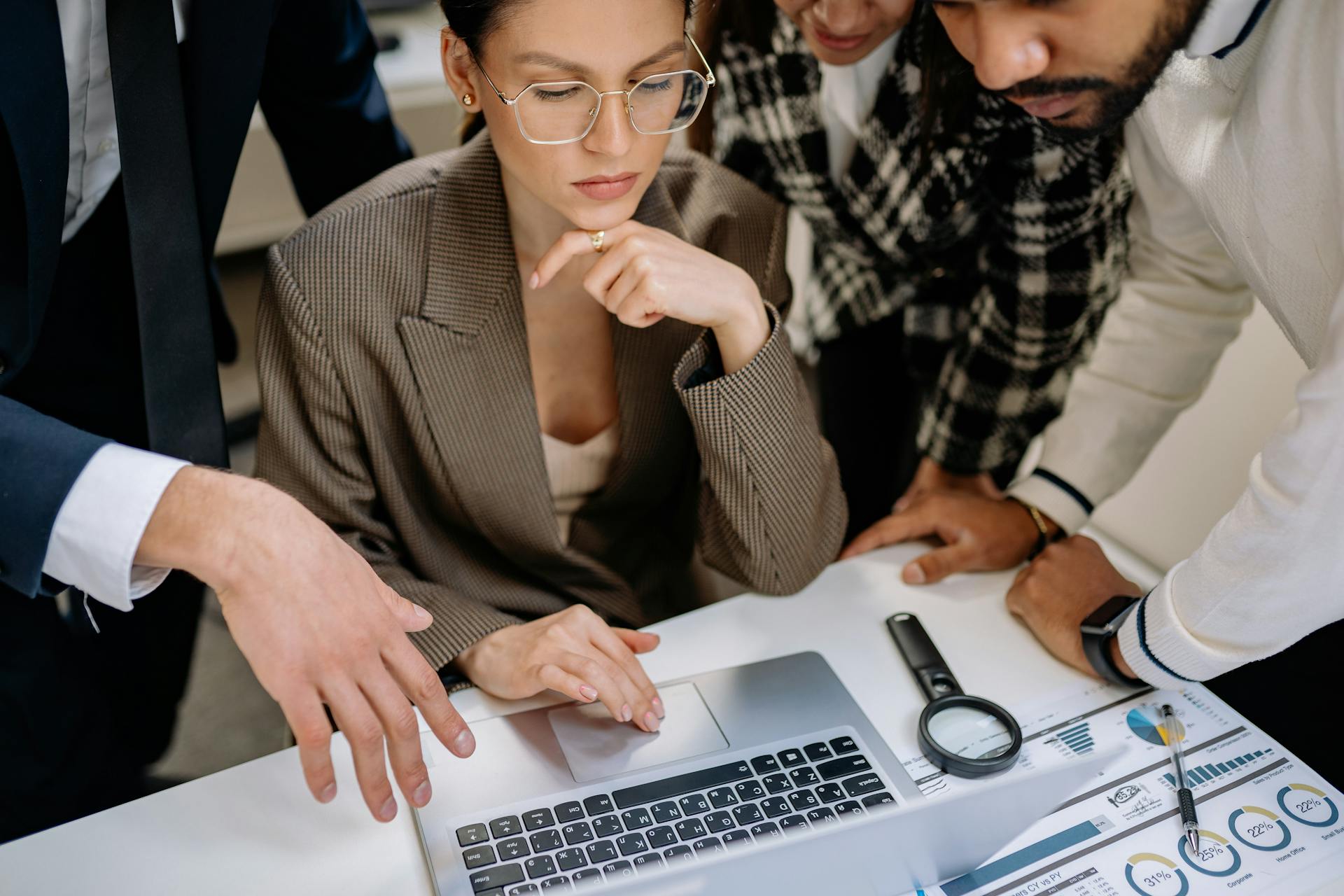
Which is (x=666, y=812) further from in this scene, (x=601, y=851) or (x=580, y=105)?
(x=580, y=105)

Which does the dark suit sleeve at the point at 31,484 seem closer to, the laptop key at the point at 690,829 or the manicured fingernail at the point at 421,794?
the manicured fingernail at the point at 421,794

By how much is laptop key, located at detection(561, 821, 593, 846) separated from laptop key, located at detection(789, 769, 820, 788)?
18cm

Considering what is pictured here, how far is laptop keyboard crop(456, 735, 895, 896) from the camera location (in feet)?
2.68

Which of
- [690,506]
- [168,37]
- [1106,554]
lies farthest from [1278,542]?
[168,37]

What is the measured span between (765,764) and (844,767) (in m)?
0.07

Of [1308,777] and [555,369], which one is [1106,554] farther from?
[555,369]

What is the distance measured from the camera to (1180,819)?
2.96 ft

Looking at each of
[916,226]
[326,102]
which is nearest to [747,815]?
[916,226]

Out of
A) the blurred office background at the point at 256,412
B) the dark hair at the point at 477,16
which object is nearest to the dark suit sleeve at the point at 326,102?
the blurred office background at the point at 256,412

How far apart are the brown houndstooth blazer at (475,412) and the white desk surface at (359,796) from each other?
2.9 inches

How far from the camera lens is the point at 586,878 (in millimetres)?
809

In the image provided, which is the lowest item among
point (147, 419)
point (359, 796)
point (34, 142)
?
point (359, 796)

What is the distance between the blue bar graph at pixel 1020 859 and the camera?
0.85m

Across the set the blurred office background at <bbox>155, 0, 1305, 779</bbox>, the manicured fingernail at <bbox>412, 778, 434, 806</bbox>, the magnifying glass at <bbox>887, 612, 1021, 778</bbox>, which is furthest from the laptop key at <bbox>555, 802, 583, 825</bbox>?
the blurred office background at <bbox>155, 0, 1305, 779</bbox>
